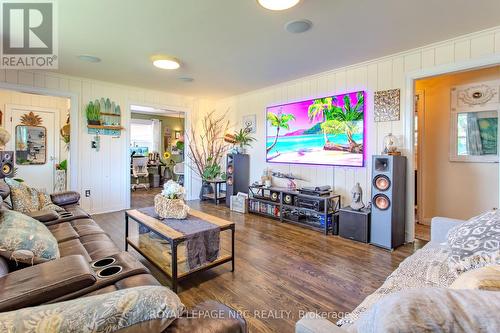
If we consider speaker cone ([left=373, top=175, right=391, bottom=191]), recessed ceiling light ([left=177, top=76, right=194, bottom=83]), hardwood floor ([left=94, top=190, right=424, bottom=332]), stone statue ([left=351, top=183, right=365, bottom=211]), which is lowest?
hardwood floor ([left=94, top=190, right=424, bottom=332])

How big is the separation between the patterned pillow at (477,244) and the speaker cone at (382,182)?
58.6 inches

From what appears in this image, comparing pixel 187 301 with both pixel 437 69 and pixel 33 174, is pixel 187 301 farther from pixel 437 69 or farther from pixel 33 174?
pixel 33 174

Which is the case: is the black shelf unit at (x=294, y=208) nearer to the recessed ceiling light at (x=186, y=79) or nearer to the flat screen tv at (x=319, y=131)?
the flat screen tv at (x=319, y=131)

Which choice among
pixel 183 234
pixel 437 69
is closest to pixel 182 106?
pixel 183 234

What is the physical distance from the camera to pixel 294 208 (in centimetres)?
404

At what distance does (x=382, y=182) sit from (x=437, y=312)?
2.83m

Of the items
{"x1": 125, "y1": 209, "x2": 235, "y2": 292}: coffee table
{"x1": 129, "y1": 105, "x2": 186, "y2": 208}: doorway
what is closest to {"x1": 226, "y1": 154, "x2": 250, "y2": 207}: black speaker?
{"x1": 125, "y1": 209, "x2": 235, "y2": 292}: coffee table

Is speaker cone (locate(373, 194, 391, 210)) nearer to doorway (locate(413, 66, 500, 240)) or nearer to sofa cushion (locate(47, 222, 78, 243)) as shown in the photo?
doorway (locate(413, 66, 500, 240))

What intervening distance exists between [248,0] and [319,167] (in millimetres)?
2717

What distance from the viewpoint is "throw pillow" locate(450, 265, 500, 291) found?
0.84 metres

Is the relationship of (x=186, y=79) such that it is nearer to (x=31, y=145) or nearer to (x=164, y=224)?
(x=164, y=224)

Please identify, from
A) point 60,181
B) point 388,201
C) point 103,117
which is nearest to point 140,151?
point 60,181

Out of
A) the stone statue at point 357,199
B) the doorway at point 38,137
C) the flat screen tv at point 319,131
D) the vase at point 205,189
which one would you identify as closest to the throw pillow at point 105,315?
the stone statue at point 357,199

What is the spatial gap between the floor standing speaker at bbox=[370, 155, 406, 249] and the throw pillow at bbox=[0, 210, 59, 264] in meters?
3.15
